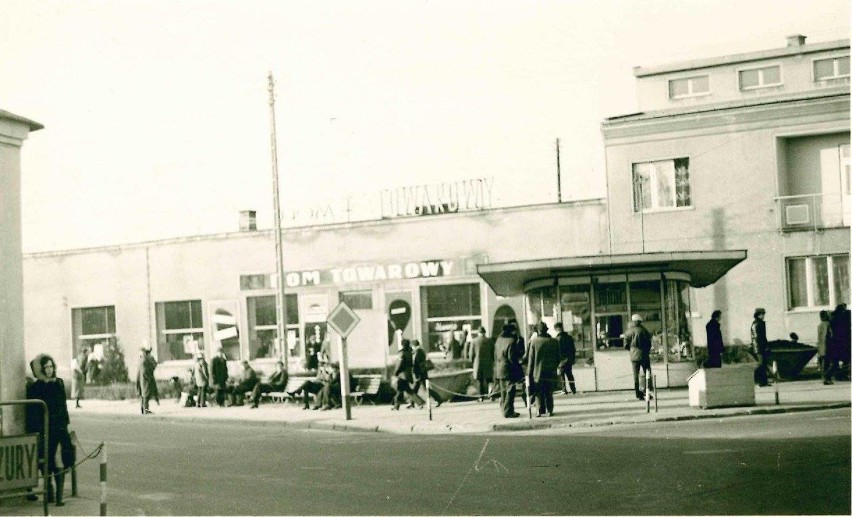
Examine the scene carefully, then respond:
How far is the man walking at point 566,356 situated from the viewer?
930 inches

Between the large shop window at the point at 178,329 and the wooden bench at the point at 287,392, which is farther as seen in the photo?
the large shop window at the point at 178,329

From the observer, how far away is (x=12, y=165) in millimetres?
12086

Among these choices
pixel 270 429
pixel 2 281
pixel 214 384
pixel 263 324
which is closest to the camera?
pixel 2 281

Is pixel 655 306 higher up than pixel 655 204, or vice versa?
pixel 655 204

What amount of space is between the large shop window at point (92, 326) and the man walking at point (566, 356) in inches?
807

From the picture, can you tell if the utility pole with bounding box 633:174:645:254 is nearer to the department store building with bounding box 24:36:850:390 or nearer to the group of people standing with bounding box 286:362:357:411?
the department store building with bounding box 24:36:850:390

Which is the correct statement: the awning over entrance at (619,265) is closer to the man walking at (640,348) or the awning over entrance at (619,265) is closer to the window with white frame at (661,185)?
the man walking at (640,348)

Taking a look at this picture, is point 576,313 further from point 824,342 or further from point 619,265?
point 824,342

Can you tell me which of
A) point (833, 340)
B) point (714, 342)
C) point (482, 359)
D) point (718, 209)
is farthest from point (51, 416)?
point (718, 209)

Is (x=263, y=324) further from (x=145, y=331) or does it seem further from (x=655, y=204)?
(x=655, y=204)

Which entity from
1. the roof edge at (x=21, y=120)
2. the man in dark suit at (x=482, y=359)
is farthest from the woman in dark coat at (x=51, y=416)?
the man in dark suit at (x=482, y=359)

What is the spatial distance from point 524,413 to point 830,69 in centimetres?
1459

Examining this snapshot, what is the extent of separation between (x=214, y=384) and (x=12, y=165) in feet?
56.1

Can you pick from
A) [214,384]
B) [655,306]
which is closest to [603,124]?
[655,306]
